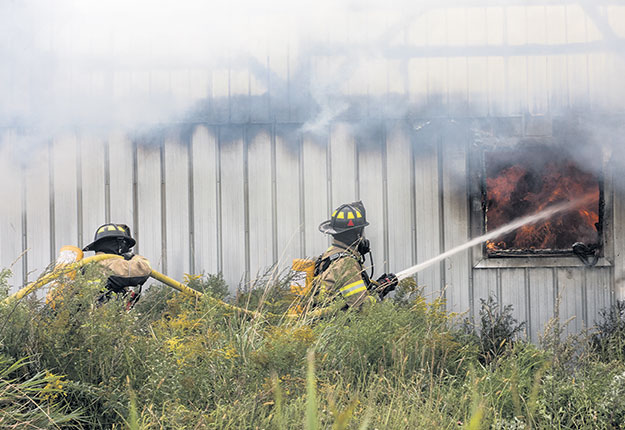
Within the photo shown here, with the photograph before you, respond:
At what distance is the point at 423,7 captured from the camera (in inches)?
272

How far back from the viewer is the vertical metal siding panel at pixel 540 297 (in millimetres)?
6809

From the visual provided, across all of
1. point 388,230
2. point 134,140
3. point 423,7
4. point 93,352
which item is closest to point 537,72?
point 423,7

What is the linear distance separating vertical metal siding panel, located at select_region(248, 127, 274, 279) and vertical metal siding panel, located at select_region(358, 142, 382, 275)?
0.89m

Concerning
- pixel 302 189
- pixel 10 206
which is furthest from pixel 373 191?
pixel 10 206

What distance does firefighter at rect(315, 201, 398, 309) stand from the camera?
16.2ft

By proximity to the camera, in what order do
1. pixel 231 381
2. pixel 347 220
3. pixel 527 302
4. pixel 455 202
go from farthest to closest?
pixel 455 202
pixel 527 302
pixel 347 220
pixel 231 381

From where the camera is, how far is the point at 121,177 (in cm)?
700

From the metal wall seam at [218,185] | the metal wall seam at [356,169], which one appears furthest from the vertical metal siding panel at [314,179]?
the metal wall seam at [218,185]

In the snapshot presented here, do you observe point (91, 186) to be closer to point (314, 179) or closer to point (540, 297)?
point (314, 179)

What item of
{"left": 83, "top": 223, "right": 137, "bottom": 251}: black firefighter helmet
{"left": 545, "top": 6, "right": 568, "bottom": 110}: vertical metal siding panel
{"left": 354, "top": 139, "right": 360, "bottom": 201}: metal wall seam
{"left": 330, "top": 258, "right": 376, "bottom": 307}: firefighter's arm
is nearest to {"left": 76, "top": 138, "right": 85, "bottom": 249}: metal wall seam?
{"left": 83, "top": 223, "right": 137, "bottom": 251}: black firefighter helmet

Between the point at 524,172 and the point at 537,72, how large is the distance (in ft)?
3.82

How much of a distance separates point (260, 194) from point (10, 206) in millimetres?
2954

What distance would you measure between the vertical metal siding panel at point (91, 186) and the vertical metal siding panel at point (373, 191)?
3038mm

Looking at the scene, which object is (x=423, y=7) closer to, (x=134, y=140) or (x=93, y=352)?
(x=134, y=140)
